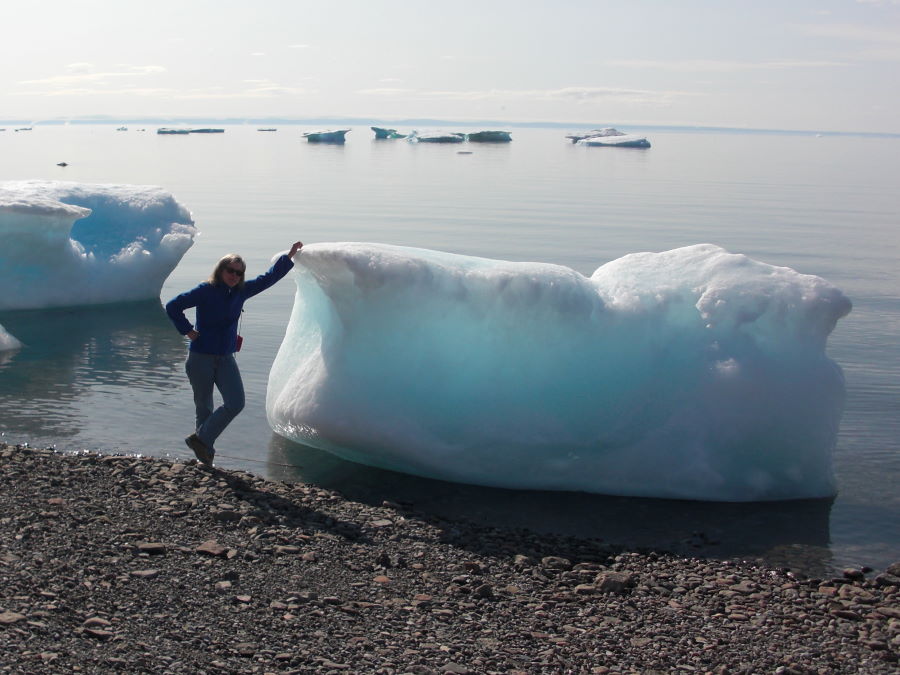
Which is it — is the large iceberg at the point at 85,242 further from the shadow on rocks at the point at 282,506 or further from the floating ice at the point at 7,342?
the shadow on rocks at the point at 282,506

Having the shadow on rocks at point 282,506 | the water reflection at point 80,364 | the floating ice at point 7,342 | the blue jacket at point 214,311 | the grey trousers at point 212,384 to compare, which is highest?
the blue jacket at point 214,311

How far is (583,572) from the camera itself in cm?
579

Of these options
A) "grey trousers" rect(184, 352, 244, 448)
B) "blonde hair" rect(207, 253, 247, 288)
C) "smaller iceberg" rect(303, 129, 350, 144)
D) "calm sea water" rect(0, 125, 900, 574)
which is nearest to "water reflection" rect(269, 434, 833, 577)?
"calm sea water" rect(0, 125, 900, 574)

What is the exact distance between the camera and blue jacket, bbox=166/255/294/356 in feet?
22.8

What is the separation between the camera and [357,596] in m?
5.19

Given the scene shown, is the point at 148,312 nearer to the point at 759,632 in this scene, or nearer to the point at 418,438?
the point at 418,438

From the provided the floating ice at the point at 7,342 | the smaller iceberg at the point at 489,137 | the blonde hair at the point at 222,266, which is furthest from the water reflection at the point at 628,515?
the smaller iceberg at the point at 489,137

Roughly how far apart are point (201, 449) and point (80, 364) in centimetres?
453

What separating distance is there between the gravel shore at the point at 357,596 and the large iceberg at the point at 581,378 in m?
0.98

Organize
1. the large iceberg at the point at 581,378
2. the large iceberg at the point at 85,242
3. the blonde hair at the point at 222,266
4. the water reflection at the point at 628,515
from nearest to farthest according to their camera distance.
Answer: the water reflection at the point at 628,515, the blonde hair at the point at 222,266, the large iceberg at the point at 581,378, the large iceberg at the point at 85,242

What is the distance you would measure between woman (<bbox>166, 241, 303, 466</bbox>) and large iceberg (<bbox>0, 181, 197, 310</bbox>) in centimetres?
698

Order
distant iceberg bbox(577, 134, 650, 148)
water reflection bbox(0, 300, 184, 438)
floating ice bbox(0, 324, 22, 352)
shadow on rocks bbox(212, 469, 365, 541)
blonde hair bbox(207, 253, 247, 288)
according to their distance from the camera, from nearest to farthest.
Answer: shadow on rocks bbox(212, 469, 365, 541), blonde hair bbox(207, 253, 247, 288), water reflection bbox(0, 300, 184, 438), floating ice bbox(0, 324, 22, 352), distant iceberg bbox(577, 134, 650, 148)

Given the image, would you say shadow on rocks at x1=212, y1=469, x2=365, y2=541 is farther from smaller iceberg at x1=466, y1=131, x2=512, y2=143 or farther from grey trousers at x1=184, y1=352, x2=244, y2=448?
smaller iceberg at x1=466, y1=131, x2=512, y2=143

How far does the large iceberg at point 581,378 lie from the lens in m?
7.41
